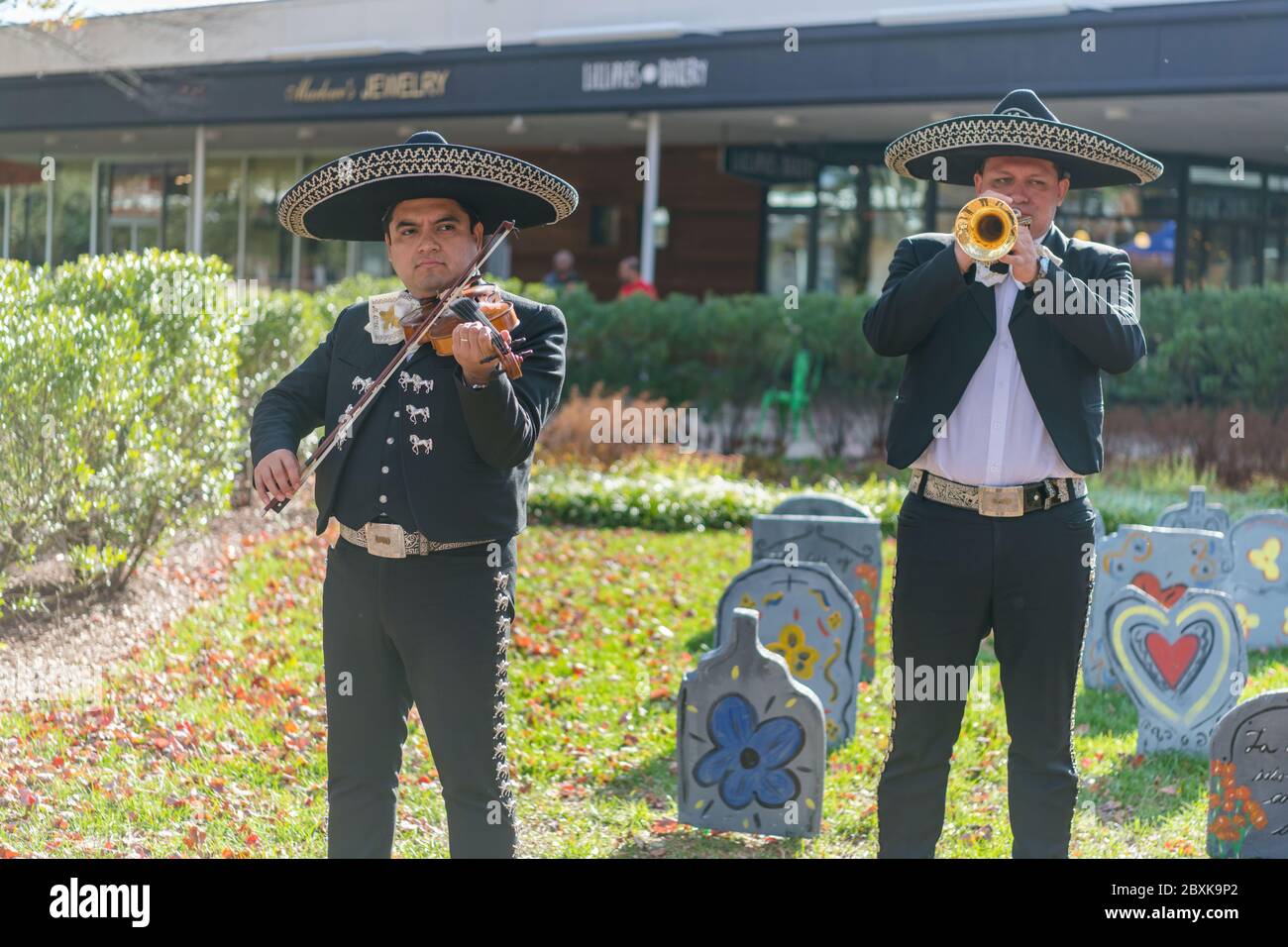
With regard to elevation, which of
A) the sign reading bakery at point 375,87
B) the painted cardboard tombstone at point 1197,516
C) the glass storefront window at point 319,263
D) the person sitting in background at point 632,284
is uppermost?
the sign reading bakery at point 375,87

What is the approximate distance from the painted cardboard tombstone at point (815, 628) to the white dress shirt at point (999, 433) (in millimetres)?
2371

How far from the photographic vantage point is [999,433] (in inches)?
161

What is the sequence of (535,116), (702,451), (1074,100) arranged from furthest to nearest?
(535,116) → (1074,100) → (702,451)

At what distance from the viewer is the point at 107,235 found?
30719 mm

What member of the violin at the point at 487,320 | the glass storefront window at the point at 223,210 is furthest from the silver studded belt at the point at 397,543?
the glass storefront window at the point at 223,210

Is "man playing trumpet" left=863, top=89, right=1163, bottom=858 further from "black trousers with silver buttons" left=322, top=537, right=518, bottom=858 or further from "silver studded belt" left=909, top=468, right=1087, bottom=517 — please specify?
"black trousers with silver buttons" left=322, top=537, right=518, bottom=858

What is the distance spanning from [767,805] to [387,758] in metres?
1.79

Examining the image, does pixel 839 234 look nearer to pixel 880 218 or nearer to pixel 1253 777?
pixel 880 218

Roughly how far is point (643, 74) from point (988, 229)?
15447 millimetres

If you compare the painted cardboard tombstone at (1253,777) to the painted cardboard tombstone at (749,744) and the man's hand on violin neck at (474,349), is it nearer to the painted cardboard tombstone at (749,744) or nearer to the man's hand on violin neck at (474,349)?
the painted cardboard tombstone at (749,744)

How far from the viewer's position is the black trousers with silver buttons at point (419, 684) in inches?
150

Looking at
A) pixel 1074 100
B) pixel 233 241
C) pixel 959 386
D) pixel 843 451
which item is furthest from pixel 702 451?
pixel 233 241

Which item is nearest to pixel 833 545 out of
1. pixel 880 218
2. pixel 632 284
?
pixel 632 284

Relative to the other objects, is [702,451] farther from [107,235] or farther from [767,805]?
[107,235]
